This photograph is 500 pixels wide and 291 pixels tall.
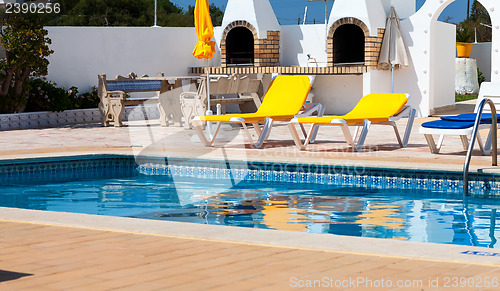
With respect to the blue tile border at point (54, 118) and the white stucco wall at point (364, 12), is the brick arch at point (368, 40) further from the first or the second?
the blue tile border at point (54, 118)

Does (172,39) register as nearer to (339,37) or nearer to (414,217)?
(339,37)

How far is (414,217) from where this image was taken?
6082 millimetres

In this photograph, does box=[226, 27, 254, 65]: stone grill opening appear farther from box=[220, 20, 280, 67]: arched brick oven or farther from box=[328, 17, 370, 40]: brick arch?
box=[328, 17, 370, 40]: brick arch

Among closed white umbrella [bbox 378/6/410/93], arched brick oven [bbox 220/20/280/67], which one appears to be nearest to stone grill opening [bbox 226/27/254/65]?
arched brick oven [bbox 220/20/280/67]

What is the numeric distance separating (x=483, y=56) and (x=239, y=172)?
60.8ft

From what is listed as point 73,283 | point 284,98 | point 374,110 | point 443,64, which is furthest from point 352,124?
point 443,64

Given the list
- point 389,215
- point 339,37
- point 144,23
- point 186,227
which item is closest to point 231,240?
point 186,227

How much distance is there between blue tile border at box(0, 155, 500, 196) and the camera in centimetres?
726

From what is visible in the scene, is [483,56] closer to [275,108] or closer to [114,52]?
[114,52]

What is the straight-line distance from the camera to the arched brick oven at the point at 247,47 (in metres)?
15.8

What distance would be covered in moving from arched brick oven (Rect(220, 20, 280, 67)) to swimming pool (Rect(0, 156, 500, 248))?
7415 millimetres

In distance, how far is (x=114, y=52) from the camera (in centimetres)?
1548

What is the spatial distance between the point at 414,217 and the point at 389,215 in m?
0.21

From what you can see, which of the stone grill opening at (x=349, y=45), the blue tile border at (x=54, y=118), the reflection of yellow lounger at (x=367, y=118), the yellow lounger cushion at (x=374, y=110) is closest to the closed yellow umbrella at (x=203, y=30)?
the reflection of yellow lounger at (x=367, y=118)
